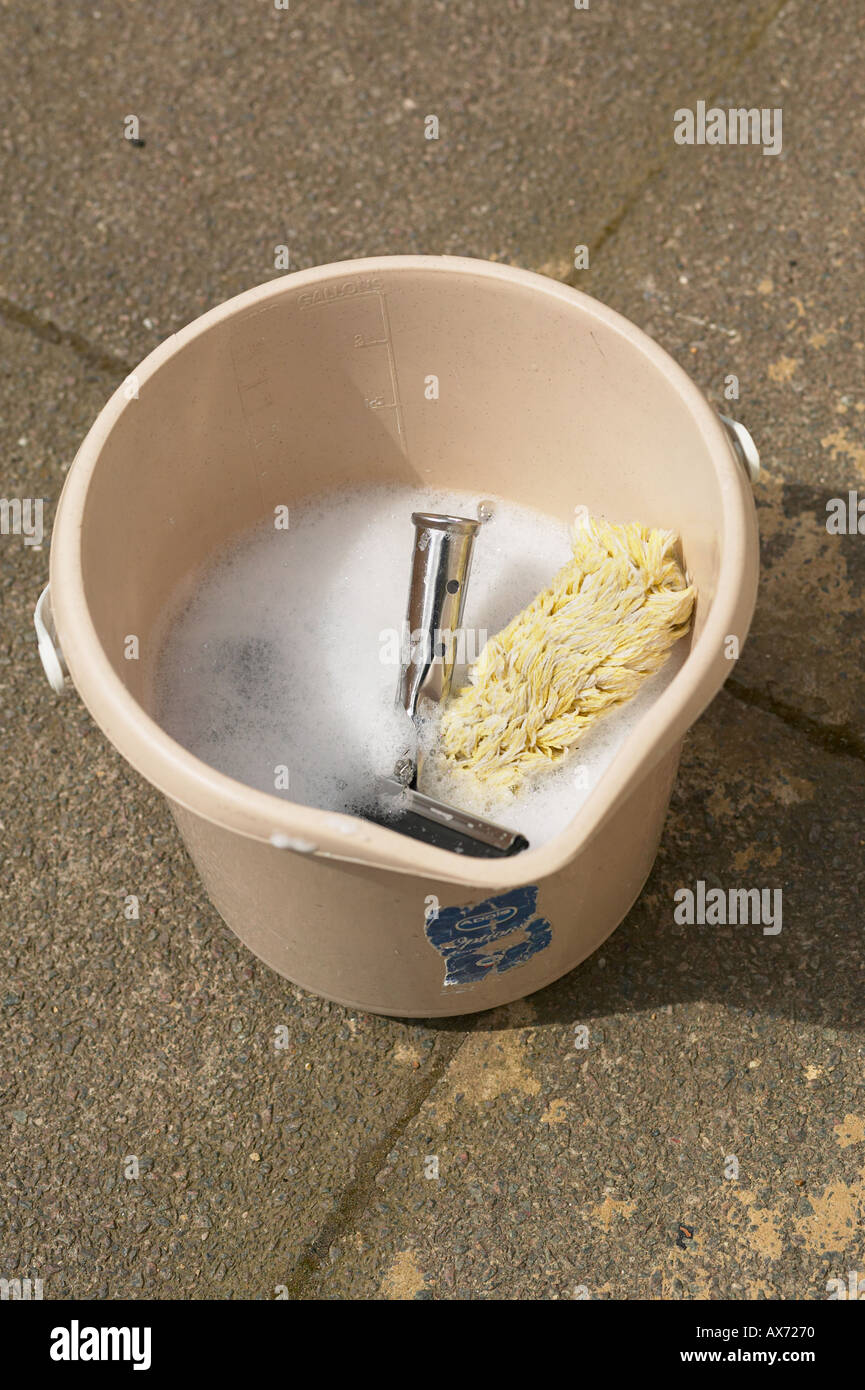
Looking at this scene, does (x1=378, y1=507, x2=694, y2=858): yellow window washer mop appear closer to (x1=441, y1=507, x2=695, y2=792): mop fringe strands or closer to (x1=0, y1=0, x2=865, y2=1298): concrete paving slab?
(x1=441, y1=507, x2=695, y2=792): mop fringe strands

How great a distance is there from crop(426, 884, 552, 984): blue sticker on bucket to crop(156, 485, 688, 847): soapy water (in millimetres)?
105

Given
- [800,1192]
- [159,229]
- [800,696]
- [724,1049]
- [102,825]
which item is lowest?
[800,1192]

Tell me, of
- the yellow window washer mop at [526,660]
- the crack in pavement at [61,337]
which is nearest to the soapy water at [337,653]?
the yellow window washer mop at [526,660]

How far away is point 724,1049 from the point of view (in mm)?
1272

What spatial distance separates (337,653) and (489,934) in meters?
0.40

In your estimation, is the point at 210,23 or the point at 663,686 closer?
the point at 663,686

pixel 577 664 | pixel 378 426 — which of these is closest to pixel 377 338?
pixel 378 426

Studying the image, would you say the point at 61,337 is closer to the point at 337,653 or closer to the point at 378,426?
the point at 378,426

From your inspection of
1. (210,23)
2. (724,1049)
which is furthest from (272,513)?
(210,23)

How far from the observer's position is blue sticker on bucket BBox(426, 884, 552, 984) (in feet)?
3.36

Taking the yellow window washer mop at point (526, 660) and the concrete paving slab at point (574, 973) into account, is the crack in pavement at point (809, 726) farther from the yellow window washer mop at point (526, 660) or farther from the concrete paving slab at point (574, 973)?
the yellow window washer mop at point (526, 660)
